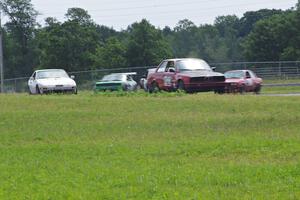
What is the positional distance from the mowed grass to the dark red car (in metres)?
3.49

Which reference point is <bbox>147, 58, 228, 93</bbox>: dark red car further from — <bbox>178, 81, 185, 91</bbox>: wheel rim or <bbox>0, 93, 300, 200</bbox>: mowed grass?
<bbox>0, 93, 300, 200</bbox>: mowed grass

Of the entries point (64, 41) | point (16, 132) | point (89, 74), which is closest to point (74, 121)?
point (16, 132)

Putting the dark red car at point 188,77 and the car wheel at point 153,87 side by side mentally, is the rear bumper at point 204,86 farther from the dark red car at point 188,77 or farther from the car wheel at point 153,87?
the car wheel at point 153,87

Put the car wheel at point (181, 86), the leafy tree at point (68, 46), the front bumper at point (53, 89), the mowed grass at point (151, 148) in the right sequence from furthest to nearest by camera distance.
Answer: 1. the leafy tree at point (68, 46)
2. the front bumper at point (53, 89)
3. the car wheel at point (181, 86)
4. the mowed grass at point (151, 148)

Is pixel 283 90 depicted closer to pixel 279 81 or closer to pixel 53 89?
pixel 279 81

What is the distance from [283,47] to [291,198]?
7972 cm

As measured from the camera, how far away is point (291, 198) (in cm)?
762

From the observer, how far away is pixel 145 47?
8012 centimetres

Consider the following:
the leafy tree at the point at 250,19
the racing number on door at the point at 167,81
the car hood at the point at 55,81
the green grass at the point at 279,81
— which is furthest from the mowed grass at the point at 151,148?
the leafy tree at the point at 250,19

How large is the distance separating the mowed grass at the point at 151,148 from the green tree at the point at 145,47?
2347 inches

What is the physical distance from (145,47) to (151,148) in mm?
68739

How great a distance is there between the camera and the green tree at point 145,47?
79375 mm

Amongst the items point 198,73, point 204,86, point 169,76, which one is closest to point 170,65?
point 169,76

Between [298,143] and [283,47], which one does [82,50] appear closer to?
[283,47]
